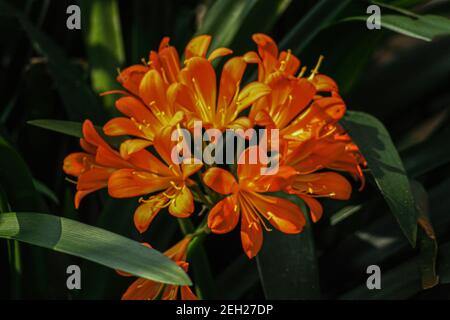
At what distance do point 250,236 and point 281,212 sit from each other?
0.16ft

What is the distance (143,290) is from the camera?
97 cm

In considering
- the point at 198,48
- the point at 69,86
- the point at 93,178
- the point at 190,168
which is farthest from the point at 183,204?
the point at 69,86


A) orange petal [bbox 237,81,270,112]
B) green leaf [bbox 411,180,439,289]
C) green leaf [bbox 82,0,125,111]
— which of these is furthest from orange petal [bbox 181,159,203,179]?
green leaf [bbox 82,0,125,111]

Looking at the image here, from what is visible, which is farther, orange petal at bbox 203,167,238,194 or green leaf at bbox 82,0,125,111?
green leaf at bbox 82,0,125,111

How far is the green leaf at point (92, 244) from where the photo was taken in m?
0.83

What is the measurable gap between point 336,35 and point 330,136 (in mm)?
362

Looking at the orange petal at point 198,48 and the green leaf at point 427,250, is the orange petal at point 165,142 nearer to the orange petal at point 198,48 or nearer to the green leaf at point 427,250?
the orange petal at point 198,48

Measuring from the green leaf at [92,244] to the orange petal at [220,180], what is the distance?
101 mm

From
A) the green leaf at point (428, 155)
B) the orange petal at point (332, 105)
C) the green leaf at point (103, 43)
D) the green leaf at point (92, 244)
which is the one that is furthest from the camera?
the green leaf at point (103, 43)

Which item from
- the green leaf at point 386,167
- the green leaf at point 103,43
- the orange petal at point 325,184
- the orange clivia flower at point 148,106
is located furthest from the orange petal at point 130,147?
the green leaf at point 103,43

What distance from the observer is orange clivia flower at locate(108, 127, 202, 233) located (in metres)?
0.87

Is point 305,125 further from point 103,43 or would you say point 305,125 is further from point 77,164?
point 103,43

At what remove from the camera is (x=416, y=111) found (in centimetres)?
161

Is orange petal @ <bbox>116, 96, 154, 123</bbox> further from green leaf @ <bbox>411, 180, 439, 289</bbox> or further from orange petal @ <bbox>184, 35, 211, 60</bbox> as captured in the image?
green leaf @ <bbox>411, 180, 439, 289</bbox>
